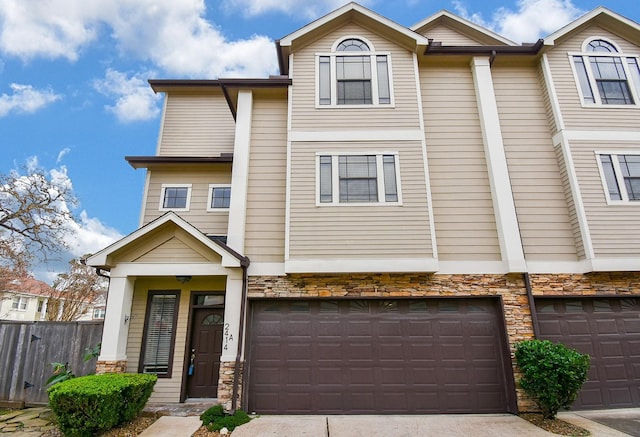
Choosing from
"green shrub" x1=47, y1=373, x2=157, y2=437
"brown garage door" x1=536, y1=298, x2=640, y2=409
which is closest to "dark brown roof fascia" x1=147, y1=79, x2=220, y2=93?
"green shrub" x1=47, y1=373, x2=157, y2=437

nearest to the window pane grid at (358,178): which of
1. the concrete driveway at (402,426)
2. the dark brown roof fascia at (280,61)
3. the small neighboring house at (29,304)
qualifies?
the dark brown roof fascia at (280,61)

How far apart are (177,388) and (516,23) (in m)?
15.9

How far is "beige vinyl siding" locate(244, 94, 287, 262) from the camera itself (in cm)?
743

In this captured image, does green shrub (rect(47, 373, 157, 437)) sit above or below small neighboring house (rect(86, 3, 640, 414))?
below

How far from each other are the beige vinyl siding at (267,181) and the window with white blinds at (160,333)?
8.39 feet

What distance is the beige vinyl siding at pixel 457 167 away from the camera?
24.2ft

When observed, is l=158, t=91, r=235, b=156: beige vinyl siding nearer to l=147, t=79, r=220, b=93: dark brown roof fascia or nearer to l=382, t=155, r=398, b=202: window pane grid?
l=147, t=79, r=220, b=93: dark brown roof fascia

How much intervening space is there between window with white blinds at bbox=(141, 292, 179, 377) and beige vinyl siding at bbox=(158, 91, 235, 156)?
4.70 m

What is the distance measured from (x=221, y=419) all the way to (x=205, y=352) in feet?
6.80

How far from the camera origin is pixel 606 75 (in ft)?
27.8

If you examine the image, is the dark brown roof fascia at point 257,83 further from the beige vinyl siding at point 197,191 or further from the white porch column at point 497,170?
the white porch column at point 497,170

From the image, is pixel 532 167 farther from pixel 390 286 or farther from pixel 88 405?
pixel 88 405

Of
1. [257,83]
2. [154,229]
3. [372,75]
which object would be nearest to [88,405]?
[154,229]

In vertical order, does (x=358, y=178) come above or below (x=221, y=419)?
above
